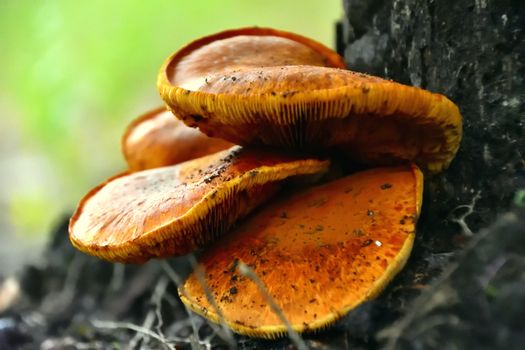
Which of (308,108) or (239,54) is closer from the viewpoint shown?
(308,108)

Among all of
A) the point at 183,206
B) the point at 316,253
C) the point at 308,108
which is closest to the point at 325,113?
the point at 308,108

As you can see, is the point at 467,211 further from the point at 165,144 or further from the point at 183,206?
the point at 165,144

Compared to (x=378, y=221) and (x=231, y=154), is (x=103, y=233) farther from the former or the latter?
(x=378, y=221)

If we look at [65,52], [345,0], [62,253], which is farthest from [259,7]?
[345,0]

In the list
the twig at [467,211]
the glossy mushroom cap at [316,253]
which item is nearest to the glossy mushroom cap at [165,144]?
the glossy mushroom cap at [316,253]

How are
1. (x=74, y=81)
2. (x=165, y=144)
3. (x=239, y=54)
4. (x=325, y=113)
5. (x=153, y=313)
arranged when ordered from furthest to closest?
1. (x=74, y=81)
2. (x=153, y=313)
3. (x=165, y=144)
4. (x=239, y=54)
5. (x=325, y=113)

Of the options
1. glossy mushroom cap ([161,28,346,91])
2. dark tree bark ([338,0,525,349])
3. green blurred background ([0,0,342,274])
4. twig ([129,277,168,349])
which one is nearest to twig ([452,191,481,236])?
dark tree bark ([338,0,525,349])

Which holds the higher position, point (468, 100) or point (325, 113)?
point (325, 113)

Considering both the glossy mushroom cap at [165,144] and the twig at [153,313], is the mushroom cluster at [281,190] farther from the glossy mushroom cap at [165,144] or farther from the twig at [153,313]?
the twig at [153,313]
